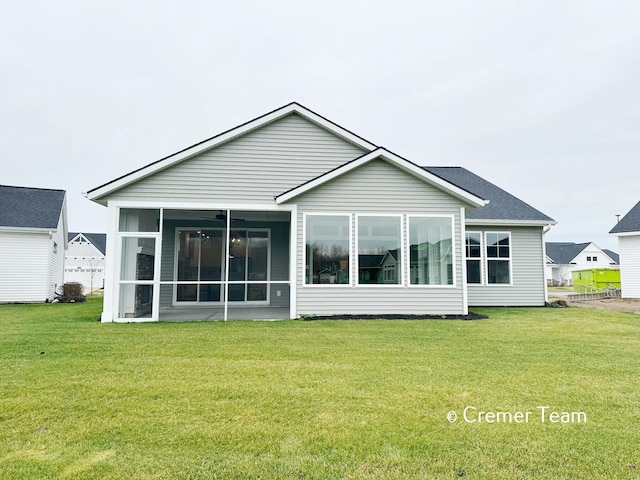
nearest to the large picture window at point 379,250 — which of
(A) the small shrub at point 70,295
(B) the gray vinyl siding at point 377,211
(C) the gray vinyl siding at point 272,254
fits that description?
(B) the gray vinyl siding at point 377,211

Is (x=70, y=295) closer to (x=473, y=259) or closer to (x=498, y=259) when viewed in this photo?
(x=473, y=259)

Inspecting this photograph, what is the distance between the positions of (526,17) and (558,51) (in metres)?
2.85

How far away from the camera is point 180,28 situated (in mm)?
15055

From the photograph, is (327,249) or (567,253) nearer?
(327,249)

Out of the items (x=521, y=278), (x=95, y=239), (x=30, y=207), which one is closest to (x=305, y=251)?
(x=521, y=278)

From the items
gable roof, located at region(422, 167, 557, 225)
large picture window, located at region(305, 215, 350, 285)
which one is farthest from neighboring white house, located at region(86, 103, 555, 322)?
gable roof, located at region(422, 167, 557, 225)

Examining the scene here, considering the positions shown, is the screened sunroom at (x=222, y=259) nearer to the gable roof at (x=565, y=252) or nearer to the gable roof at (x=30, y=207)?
the gable roof at (x=30, y=207)

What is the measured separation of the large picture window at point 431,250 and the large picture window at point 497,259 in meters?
3.70

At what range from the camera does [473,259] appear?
1212cm

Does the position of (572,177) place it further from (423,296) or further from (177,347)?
(177,347)

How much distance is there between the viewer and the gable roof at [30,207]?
1466 cm

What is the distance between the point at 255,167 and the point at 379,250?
150 inches

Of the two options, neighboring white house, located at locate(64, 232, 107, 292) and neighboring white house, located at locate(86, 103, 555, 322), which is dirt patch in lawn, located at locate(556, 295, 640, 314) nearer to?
neighboring white house, located at locate(86, 103, 555, 322)

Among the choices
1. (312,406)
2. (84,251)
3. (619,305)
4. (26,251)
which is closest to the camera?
(312,406)
